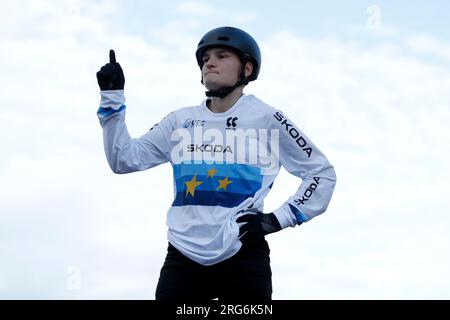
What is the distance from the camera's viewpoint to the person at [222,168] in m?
7.23

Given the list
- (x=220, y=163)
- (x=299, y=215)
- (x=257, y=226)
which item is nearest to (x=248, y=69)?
(x=220, y=163)

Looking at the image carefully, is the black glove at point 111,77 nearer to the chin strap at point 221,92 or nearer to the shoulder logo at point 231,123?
the chin strap at point 221,92

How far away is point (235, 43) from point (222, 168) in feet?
4.74

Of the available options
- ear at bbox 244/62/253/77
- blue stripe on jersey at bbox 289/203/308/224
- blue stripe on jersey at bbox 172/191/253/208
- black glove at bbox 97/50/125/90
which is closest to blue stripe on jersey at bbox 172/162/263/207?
blue stripe on jersey at bbox 172/191/253/208

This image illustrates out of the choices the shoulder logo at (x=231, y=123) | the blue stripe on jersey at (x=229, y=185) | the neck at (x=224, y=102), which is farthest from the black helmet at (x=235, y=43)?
the blue stripe on jersey at (x=229, y=185)

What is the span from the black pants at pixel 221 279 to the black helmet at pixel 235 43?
208cm

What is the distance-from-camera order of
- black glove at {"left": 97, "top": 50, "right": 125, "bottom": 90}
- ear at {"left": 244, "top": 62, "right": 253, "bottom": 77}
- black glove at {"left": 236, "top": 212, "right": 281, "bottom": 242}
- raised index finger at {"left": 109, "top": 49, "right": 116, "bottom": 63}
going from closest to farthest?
1. black glove at {"left": 236, "top": 212, "right": 281, "bottom": 242}
2. black glove at {"left": 97, "top": 50, "right": 125, "bottom": 90}
3. raised index finger at {"left": 109, "top": 49, "right": 116, "bottom": 63}
4. ear at {"left": 244, "top": 62, "right": 253, "bottom": 77}

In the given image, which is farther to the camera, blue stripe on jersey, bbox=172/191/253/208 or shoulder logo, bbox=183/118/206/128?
shoulder logo, bbox=183/118/206/128

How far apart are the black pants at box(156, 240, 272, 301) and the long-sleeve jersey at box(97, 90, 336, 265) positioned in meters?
0.10

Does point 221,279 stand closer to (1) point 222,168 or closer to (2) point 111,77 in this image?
(1) point 222,168

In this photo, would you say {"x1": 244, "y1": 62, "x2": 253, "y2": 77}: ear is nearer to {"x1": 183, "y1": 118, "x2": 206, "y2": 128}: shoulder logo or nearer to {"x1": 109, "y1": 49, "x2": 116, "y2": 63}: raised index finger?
{"x1": 183, "y1": 118, "x2": 206, "y2": 128}: shoulder logo

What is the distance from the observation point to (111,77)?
7516 millimetres

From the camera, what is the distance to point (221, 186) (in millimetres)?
7410

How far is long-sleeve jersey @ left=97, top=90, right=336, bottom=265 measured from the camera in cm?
731
